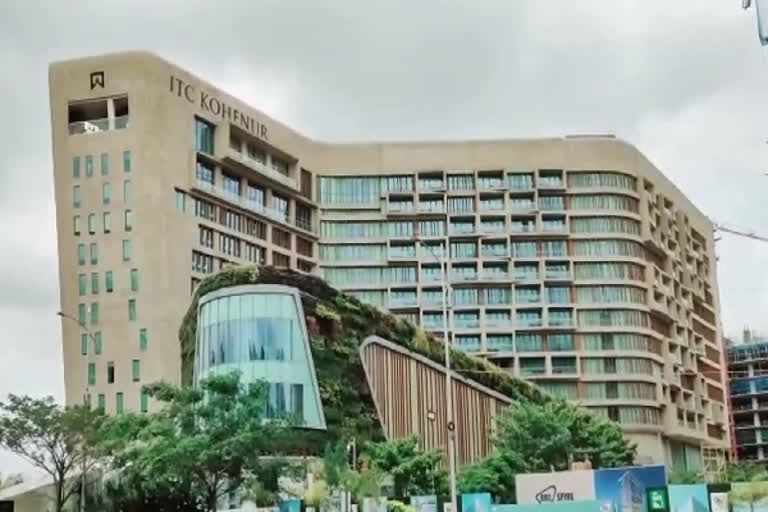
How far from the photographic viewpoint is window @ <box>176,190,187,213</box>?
8800 centimetres

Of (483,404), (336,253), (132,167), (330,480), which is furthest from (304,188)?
(330,480)

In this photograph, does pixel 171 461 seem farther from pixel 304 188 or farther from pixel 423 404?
pixel 304 188

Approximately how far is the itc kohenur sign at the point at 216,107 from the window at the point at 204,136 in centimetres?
107

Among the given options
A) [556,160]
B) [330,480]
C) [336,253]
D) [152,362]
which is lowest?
[330,480]

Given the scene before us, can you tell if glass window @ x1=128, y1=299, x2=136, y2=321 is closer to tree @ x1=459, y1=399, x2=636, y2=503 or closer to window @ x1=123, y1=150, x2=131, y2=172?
window @ x1=123, y1=150, x2=131, y2=172

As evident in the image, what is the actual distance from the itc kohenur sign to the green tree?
3729cm

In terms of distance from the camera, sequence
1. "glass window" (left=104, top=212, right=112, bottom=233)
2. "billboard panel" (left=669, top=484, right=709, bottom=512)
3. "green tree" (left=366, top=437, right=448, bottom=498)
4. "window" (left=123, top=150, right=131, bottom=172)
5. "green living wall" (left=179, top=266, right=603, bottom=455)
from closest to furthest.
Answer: "billboard panel" (left=669, top=484, right=709, bottom=512) → "green tree" (left=366, top=437, right=448, bottom=498) → "green living wall" (left=179, top=266, right=603, bottom=455) → "window" (left=123, top=150, right=131, bottom=172) → "glass window" (left=104, top=212, right=112, bottom=233)

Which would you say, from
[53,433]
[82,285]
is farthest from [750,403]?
[53,433]

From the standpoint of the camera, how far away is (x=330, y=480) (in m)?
56.1

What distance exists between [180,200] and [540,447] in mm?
34282

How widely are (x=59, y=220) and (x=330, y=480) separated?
141 ft

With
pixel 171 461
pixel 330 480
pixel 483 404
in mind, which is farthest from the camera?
pixel 483 404

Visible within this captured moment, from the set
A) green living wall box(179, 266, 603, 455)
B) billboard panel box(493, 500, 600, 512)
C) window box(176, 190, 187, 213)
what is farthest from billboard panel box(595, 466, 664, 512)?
window box(176, 190, 187, 213)

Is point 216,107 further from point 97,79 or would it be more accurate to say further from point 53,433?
point 53,433
